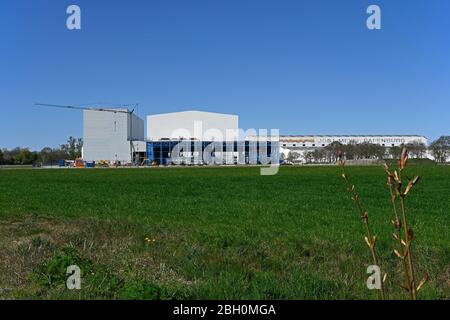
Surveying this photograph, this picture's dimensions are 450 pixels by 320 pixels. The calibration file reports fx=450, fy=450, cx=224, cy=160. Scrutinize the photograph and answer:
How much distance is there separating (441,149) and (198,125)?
72404 millimetres

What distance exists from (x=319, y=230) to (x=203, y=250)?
3.62m

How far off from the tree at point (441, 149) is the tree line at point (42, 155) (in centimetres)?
11736

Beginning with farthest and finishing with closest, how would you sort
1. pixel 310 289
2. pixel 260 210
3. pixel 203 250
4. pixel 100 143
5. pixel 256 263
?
pixel 100 143
pixel 260 210
pixel 203 250
pixel 256 263
pixel 310 289

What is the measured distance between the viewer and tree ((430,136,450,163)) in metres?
133

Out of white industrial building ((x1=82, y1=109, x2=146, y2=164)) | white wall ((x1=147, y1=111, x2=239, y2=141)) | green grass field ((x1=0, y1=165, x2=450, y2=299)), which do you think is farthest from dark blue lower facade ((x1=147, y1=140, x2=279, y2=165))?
green grass field ((x1=0, y1=165, x2=450, y2=299))

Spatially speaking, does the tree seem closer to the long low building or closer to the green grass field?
the long low building

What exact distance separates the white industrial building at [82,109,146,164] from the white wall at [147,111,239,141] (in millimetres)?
11466

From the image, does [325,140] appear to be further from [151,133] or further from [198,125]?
[151,133]

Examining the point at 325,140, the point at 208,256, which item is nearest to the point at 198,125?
the point at 325,140

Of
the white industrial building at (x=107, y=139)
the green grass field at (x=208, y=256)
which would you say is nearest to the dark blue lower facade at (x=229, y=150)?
the white industrial building at (x=107, y=139)

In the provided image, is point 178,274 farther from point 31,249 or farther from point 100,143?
point 100,143
